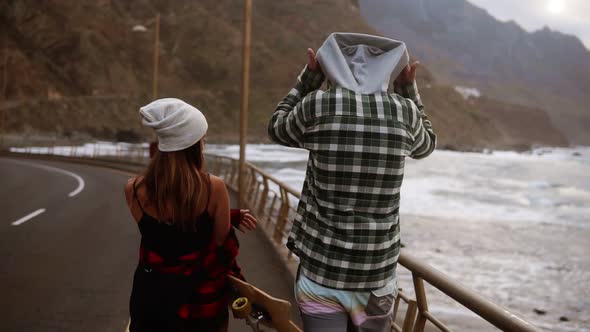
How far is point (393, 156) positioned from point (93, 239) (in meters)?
8.46

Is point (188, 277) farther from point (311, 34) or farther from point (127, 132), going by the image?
point (311, 34)

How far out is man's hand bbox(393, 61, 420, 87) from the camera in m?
2.32

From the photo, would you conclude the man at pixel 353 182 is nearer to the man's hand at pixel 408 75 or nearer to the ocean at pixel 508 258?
the man's hand at pixel 408 75

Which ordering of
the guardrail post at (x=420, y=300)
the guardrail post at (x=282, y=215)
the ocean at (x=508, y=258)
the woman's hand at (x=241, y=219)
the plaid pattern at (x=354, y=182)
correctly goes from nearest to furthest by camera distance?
1. the plaid pattern at (x=354, y=182)
2. the woman's hand at (x=241, y=219)
3. the guardrail post at (x=420, y=300)
4. the guardrail post at (x=282, y=215)
5. the ocean at (x=508, y=258)

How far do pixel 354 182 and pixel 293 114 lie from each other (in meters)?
0.38

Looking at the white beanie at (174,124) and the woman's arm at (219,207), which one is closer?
the white beanie at (174,124)

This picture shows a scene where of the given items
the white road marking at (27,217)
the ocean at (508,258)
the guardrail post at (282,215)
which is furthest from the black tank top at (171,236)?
the white road marking at (27,217)

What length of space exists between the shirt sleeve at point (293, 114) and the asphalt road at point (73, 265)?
3242 millimetres

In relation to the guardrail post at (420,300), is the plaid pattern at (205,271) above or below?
above

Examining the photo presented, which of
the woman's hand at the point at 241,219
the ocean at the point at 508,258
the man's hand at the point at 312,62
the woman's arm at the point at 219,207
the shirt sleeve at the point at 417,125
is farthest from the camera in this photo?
the ocean at the point at 508,258

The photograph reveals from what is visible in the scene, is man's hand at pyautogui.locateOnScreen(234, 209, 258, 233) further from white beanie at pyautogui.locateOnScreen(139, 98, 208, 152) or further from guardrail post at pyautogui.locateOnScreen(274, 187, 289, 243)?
guardrail post at pyautogui.locateOnScreen(274, 187, 289, 243)

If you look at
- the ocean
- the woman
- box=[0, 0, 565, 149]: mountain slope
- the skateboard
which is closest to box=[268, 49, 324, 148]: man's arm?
the woman

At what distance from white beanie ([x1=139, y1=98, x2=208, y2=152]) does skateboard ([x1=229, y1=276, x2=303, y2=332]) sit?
65 cm

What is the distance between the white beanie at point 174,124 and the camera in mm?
2309
